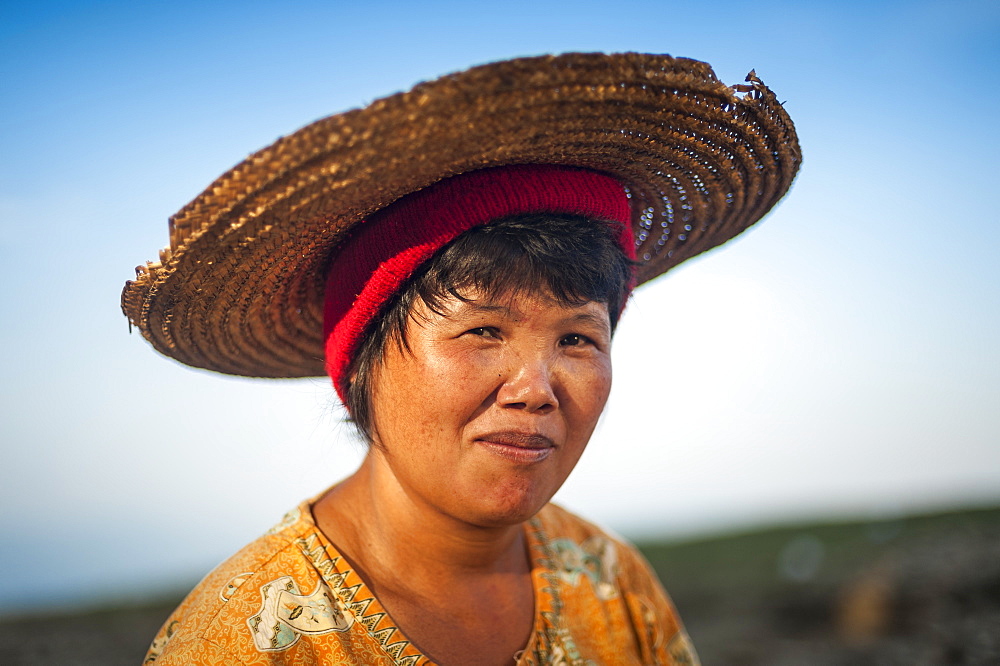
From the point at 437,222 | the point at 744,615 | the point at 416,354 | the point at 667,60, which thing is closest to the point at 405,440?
the point at 416,354

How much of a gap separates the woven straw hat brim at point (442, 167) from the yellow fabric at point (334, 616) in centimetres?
69

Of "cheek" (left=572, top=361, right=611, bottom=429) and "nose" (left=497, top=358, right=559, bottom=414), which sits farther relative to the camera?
"cheek" (left=572, top=361, right=611, bottom=429)

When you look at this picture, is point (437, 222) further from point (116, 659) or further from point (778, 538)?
point (778, 538)

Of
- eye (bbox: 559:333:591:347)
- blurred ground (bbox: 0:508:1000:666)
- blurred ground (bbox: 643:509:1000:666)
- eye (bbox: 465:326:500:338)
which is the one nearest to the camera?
eye (bbox: 465:326:500:338)

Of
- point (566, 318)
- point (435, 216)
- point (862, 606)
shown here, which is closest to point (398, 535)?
point (566, 318)

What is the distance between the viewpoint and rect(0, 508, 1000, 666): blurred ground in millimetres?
4070

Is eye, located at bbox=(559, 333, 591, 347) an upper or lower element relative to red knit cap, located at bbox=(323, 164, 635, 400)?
lower

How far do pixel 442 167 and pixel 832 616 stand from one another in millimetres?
5332

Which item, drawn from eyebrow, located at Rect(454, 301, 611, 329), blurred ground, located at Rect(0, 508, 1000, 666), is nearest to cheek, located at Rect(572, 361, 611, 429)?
eyebrow, located at Rect(454, 301, 611, 329)

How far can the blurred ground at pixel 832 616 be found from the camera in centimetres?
407

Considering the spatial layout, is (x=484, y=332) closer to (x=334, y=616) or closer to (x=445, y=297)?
(x=445, y=297)

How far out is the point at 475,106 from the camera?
4.65 ft

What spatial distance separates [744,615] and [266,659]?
17.1 feet

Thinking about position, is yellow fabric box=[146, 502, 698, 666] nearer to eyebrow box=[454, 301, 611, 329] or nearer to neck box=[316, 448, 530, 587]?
neck box=[316, 448, 530, 587]
